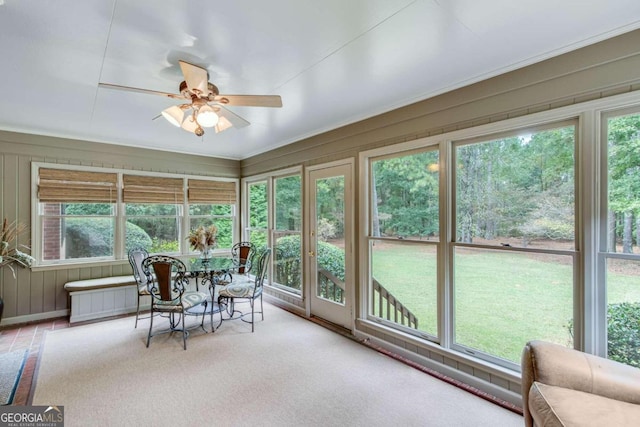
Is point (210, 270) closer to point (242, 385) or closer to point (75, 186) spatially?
point (242, 385)

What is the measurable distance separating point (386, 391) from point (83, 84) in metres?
3.69

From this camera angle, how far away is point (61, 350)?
10.4 feet

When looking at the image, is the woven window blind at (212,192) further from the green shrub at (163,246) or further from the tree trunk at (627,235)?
the tree trunk at (627,235)

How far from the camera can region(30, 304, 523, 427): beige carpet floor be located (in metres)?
2.15

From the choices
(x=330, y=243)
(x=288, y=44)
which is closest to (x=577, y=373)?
(x=288, y=44)

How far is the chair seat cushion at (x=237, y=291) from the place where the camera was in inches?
154

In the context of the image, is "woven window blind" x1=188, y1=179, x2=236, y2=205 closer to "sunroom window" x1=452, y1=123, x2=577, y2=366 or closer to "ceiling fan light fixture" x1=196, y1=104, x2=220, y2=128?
"ceiling fan light fixture" x1=196, y1=104, x2=220, y2=128

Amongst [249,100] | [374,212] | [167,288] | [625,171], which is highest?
[249,100]

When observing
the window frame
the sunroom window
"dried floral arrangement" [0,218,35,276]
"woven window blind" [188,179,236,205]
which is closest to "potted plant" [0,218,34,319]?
"dried floral arrangement" [0,218,35,276]

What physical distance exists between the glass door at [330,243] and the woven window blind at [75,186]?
3.09 meters

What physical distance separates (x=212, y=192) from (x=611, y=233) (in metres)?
5.34

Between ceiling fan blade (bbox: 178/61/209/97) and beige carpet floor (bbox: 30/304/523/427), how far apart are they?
2.41 m

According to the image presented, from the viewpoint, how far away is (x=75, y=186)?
4297 millimetres

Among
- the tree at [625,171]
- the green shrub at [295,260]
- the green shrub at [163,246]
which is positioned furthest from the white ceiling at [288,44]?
the green shrub at [163,246]
